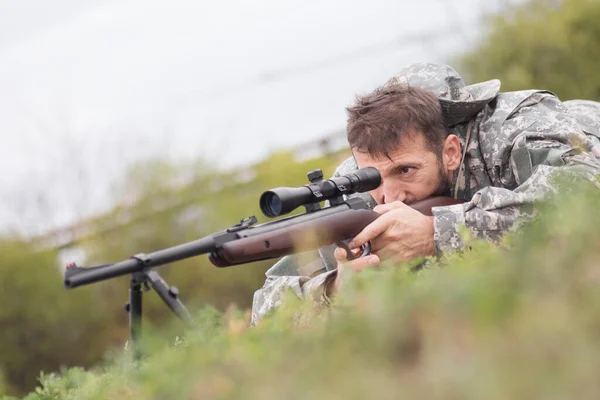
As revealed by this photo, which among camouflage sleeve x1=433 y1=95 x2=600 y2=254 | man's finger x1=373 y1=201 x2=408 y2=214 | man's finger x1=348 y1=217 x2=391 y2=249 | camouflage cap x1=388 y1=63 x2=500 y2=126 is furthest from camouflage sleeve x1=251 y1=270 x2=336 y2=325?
camouflage cap x1=388 y1=63 x2=500 y2=126

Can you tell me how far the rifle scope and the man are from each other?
0.60ft

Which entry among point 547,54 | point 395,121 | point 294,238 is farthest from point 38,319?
point 294,238

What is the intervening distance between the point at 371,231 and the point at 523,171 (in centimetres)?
114

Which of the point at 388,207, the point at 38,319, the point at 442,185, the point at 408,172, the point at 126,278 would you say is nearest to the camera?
the point at 388,207

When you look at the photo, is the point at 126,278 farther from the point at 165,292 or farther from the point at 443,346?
the point at 443,346

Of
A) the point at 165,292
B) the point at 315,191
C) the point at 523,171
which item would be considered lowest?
the point at 165,292

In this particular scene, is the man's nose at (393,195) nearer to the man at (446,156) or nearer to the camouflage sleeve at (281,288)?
the man at (446,156)

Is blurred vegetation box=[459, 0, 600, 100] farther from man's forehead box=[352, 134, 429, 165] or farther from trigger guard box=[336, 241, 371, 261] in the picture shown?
trigger guard box=[336, 241, 371, 261]

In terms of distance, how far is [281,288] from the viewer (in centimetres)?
471

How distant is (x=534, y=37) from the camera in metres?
20.5

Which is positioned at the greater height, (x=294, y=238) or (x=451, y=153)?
(x=294, y=238)

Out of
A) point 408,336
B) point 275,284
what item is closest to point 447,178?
point 275,284

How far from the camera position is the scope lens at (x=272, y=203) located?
169 inches

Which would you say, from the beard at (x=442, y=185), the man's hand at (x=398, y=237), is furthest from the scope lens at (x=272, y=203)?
the beard at (x=442, y=185)
